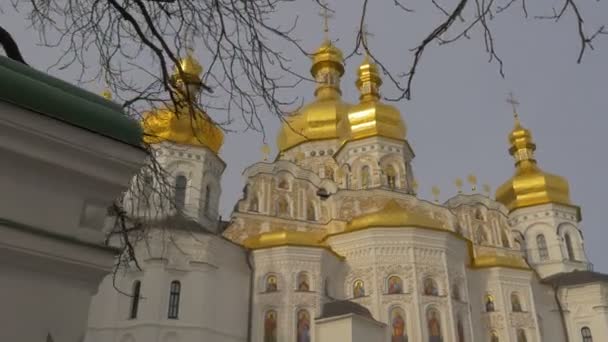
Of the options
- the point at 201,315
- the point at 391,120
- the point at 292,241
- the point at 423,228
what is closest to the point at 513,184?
the point at 391,120

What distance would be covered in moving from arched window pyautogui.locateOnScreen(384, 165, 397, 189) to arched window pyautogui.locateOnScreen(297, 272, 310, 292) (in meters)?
8.56

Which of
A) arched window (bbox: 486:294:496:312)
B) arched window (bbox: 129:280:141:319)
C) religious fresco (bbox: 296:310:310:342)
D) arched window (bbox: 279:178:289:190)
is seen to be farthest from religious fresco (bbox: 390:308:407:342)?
arched window (bbox: 279:178:289:190)

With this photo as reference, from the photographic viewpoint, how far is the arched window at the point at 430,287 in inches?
854

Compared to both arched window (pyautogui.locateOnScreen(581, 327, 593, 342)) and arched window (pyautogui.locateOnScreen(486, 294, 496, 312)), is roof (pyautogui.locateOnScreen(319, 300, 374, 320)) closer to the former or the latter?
arched window (pyautogui.locateOnScreen(486, 294, 496, 312))

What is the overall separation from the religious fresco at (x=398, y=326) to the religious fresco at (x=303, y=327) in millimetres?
2831

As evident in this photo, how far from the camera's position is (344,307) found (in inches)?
784

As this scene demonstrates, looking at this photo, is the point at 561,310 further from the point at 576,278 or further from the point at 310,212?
the point at 310,212

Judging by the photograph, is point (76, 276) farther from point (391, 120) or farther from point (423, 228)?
point (391, 120)

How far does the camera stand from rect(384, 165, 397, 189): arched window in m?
29.0

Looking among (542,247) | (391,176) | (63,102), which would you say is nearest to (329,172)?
(391,176)

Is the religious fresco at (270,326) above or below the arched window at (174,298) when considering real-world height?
below

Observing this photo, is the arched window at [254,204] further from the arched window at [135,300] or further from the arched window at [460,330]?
the arched window at [460,330]

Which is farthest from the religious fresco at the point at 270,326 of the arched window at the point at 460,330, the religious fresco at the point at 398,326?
the arched window at the point at 460,330

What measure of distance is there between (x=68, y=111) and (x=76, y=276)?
0.74 m
